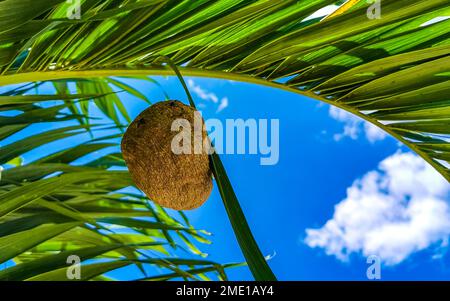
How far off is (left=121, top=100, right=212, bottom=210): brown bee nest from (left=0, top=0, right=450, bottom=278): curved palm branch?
0.11m

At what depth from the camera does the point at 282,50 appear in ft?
2.36

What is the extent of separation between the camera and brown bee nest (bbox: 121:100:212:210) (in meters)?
0.65

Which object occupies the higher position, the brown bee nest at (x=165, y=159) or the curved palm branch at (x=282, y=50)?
the curved palm branch at (x=282, y=50)

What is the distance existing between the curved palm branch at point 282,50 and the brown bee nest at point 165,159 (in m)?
0.11

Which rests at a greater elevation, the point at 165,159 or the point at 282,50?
the point at 282,50

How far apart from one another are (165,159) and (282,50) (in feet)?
0.68

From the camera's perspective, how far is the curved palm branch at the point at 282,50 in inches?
26.0

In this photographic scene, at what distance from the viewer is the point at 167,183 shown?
67 cm

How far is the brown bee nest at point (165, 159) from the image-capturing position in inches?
25.7
